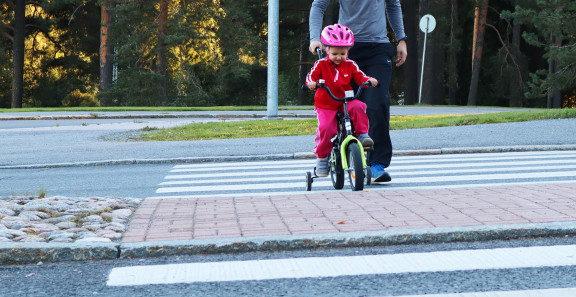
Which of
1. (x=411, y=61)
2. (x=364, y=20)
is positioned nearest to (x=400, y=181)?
(x=364, y=20)

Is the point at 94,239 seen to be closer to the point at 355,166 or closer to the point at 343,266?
the point at 343,266

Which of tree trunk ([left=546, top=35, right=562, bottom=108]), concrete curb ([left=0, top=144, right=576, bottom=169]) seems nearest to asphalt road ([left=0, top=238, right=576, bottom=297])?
concrete curb ([left=0, top=144, right=576, bottom=169])

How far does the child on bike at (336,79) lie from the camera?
6.96m

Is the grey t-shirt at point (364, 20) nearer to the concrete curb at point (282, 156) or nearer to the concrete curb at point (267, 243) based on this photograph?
the concrete curb at point (267, 243)

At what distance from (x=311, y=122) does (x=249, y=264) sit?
1387 centimetres

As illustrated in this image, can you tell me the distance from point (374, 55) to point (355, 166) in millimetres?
1236

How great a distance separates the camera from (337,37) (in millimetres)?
6934

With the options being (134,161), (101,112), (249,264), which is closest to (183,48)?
(101,112)

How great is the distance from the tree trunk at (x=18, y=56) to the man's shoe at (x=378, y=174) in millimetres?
38532

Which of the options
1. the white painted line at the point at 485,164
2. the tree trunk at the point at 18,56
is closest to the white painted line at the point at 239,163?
the white painted line at the point at 485,164

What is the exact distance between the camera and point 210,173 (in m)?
10.2

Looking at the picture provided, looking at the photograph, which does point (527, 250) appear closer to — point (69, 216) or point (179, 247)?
point (179, 247)

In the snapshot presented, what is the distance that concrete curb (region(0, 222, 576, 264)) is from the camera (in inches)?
193

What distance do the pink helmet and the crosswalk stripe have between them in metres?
1.46
